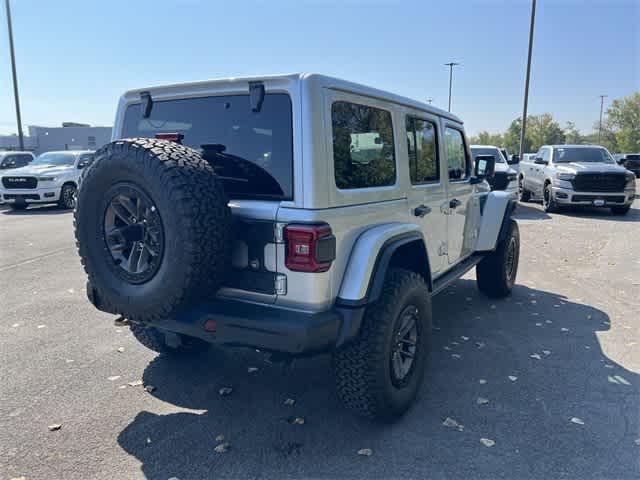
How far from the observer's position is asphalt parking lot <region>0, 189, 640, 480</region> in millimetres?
2627

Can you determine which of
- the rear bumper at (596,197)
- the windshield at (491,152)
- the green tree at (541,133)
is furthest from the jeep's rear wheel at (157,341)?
the green tree at (541,133)

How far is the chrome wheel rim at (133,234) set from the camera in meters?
2.50

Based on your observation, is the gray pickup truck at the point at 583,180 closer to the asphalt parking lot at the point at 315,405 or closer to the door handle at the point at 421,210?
the asphalt parking lot at the point at 315,405

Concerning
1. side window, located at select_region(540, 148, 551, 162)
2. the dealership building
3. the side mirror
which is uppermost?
the dealership building

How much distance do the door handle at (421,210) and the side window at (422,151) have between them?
0.19 metres

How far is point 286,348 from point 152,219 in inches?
38.8

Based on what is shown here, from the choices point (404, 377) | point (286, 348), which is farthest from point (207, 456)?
point (404, 377)

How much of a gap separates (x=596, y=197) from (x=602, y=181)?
0.43 m

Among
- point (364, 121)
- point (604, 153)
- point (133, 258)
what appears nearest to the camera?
point (133, 258)

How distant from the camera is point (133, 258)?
266 centimetres

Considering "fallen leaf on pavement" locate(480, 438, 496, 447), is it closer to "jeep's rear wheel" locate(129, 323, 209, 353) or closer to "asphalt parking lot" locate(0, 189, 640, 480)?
"asphalt parking lot" locate(0, 189, 640, 480)

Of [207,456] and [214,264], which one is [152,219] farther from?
[207,456]

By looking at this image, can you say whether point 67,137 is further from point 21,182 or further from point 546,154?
point 546,154

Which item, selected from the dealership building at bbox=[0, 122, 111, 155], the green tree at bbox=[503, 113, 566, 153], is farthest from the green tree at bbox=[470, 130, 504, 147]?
the dealership building at bbox=[0, 122, 111, 155]
